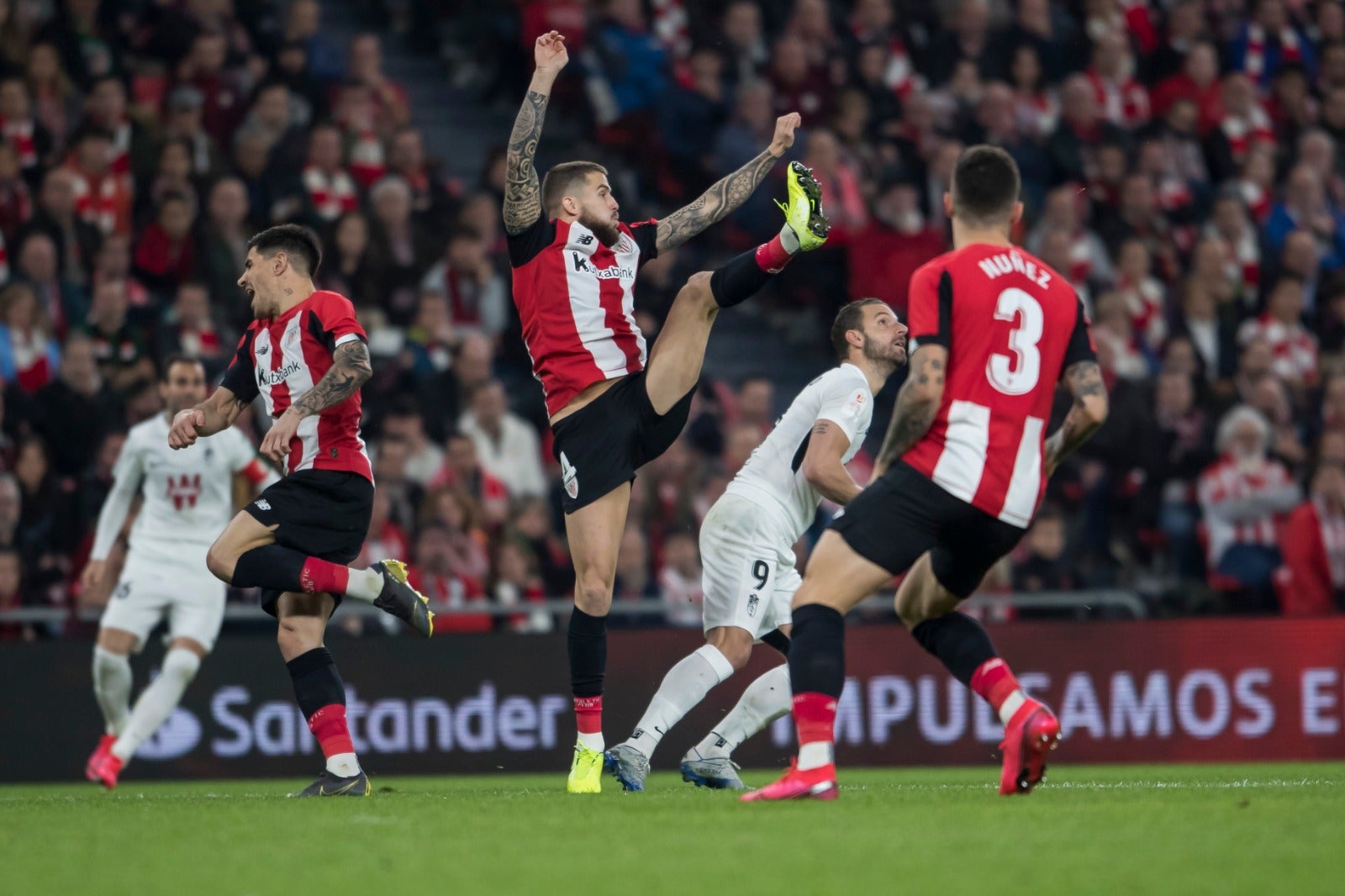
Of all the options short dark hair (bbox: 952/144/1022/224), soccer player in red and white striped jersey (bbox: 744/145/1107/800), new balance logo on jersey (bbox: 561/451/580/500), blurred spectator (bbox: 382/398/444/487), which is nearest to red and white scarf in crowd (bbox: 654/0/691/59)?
blurred spectator (bbox: 382/398/444/487)

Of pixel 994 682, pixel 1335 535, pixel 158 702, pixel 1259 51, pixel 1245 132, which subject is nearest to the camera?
pixel 994 682

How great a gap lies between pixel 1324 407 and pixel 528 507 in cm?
650

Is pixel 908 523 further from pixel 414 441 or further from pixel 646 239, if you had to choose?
pixel 414 441

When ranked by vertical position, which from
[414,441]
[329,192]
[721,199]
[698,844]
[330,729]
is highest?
[329,192]

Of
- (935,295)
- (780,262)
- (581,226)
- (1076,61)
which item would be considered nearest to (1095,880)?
(935,295)

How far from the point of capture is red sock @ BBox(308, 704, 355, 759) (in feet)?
25.2

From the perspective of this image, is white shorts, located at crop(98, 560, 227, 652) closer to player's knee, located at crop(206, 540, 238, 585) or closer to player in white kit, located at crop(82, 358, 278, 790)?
player in white kit, located at crop(82, 358, 278, 790)

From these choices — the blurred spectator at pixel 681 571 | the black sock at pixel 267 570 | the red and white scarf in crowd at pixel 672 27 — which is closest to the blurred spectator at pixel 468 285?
the blurred spectator at pixel 681 571

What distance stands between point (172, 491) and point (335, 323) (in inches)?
134

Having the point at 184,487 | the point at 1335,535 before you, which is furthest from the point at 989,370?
the point at 1335,535

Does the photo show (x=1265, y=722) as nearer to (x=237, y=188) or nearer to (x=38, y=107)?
(x=237, y=188)

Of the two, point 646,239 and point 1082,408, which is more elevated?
point 646,239

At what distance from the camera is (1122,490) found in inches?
559

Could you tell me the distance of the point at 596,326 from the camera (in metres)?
7.85
